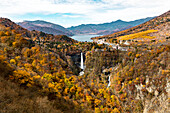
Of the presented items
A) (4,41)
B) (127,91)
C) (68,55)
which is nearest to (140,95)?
(127,91)

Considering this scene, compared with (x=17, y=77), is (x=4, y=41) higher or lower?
higher

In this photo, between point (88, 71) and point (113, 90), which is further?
point (88, 71)

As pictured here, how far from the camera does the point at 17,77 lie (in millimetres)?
18922

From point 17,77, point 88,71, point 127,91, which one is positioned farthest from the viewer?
point 88,71

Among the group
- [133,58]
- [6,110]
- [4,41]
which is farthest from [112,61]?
[6,110]

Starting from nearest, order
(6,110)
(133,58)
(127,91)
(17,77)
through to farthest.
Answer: (6,110)
(17,77)
(127,91)
(133,58)

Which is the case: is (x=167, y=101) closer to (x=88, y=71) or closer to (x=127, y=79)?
(x=127, y=79)

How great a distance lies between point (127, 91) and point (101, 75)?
133ft

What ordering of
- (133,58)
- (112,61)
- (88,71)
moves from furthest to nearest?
(88,71), (112,61), (133,58)

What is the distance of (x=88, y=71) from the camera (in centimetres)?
13000

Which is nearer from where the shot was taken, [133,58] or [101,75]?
[133,58]

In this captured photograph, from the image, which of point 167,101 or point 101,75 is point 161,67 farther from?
point 101,75

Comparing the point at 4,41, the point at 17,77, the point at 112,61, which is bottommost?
the point at 112,61

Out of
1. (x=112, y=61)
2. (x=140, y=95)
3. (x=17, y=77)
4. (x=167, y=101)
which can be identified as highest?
(x=17, y=77)
